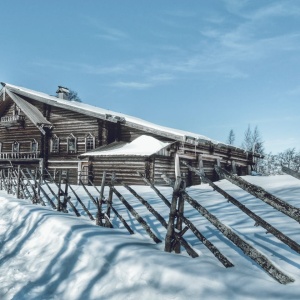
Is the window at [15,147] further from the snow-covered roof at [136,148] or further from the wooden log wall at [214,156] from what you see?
the wooden log wall at [214,156]

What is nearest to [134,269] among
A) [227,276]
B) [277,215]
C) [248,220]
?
[227,276]

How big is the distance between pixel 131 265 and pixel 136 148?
46.5ft

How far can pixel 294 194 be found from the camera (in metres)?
Result: 9.30

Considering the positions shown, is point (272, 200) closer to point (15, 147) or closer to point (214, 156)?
point (214, 156)

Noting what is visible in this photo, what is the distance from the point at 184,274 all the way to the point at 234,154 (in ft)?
78.7

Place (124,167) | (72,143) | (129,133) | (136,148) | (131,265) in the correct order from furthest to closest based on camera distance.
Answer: (72,143) < (129,133) < (124,167) < (136,148) < (131,265)

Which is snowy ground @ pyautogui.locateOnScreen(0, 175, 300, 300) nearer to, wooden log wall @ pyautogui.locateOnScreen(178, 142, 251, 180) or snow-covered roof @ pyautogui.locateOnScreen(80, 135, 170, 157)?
snow-covered roof @ pyautogui.locateOnScreen(80, 135, 170, 157)

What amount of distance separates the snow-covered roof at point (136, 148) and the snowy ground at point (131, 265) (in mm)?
10092

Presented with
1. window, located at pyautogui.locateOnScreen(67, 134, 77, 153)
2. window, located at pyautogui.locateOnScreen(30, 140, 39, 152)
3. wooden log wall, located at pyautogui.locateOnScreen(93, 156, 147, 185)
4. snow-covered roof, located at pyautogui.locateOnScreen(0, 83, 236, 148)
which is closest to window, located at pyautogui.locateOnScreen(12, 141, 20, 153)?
window, located at pyautogui.locateOnScreen(30, 140, 39, 152)

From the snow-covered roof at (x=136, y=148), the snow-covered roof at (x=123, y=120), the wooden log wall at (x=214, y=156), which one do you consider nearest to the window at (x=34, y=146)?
the snow-covered roof at (x=123, y=120)

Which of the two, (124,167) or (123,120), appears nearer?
(124,167)

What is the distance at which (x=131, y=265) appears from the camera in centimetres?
397

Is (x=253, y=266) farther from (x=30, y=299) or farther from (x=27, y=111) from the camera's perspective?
(x=27, y=111)

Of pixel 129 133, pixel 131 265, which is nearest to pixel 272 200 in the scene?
pixel 131 265
